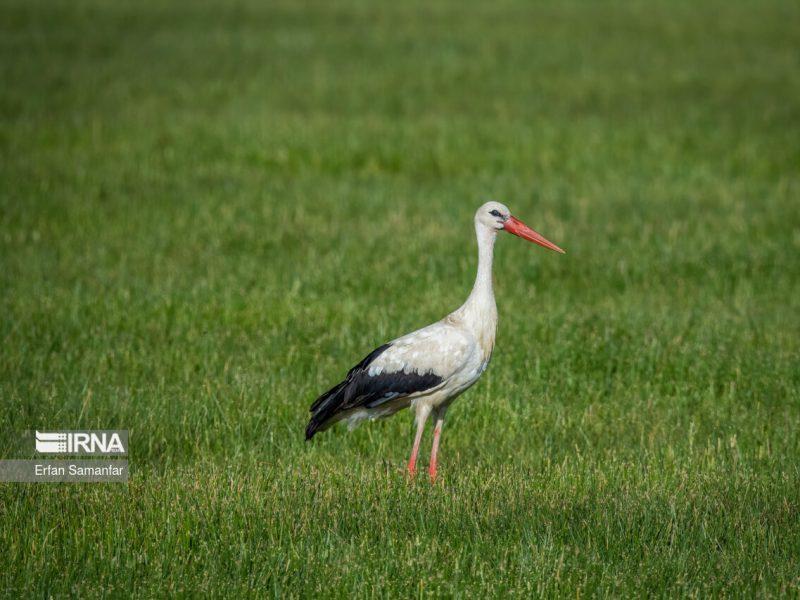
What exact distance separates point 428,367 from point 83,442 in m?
2.59

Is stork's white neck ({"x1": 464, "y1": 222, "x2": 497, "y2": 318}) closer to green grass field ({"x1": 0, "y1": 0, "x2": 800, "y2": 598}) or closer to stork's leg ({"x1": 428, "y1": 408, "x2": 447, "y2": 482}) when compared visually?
stork's leg ({"x1": 428, "y1": 408, "x2": 447, "y2": 482})

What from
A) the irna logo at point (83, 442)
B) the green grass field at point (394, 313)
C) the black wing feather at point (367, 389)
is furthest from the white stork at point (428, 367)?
the irna logo at point (83, 442)

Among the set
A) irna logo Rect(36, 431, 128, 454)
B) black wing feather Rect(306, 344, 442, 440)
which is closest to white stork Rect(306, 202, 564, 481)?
black wing feather Rect(306, 344, 442, 440)

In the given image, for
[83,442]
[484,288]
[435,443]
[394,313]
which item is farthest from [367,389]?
[394,313]

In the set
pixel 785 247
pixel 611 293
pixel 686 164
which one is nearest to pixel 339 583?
pixel 611 293

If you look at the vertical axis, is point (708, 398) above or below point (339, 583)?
above

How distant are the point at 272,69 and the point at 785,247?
1481 cm

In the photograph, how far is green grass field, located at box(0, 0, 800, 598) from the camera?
20.0 feet

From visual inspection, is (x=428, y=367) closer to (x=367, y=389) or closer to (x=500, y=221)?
(x=367, y=389)

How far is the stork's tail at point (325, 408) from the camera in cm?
738

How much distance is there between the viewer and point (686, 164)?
1786cm

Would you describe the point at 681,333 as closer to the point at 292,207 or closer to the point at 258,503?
the point at 258,503

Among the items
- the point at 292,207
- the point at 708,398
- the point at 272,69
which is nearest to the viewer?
the point at 708,398

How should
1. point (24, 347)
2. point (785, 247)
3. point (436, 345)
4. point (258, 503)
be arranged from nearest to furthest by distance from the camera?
point (258, 503) → point (436, 345) → point (24, 347) → point (785, 247)
